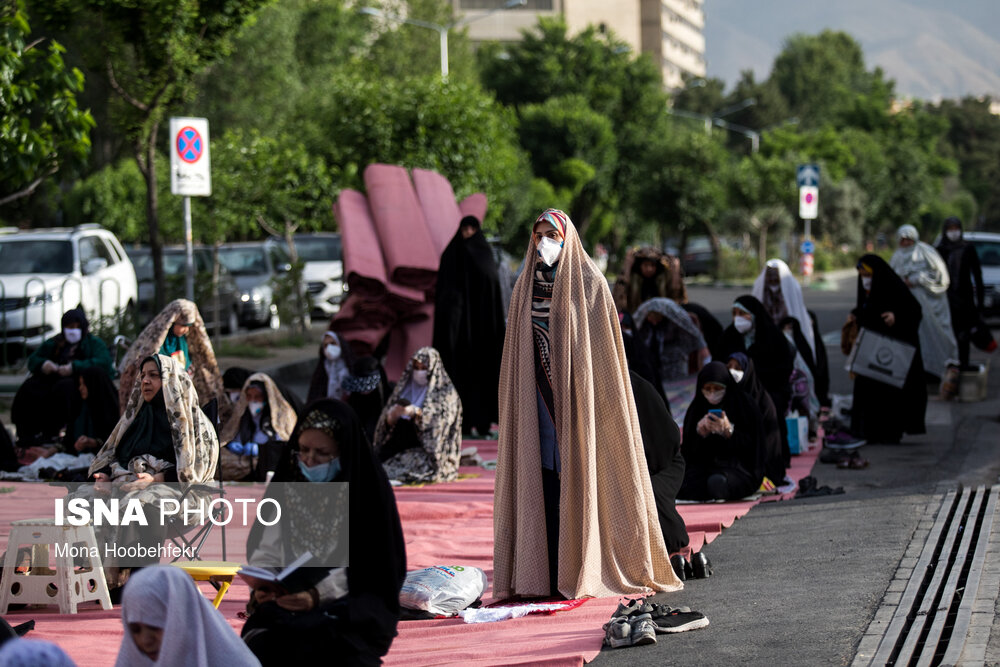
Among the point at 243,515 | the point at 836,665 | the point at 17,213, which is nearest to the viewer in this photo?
the point at 836,665

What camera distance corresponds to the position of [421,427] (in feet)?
33.4

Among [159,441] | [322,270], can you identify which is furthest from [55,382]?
[322,270]

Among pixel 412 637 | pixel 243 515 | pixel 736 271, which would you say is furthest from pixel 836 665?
pixel 736 271

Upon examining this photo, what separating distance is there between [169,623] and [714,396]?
558cm

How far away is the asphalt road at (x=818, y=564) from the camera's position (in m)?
5.49

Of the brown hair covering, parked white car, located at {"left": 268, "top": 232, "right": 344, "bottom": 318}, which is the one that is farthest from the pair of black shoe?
parked white car, located at {"left": 268, "top": 232, "right": 344, "bottom": 318}

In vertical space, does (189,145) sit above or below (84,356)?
above

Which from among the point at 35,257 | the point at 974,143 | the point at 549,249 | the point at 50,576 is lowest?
the point at 50,576

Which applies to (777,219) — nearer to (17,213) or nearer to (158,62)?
(17,213)

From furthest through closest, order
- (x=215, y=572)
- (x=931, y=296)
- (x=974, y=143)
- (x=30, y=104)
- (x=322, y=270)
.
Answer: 1. (x=974, y=143)
2. (x=322, y=270)
3. (x=931, y=296)
4. (x=30, y=104)
5. (x=215, y=572)

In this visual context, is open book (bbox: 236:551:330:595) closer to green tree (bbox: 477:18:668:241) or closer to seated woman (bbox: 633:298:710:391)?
seated woman (bbox: 633:298:710:391)

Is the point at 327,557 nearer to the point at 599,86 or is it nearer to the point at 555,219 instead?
the point at 555,219

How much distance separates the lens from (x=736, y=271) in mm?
41250

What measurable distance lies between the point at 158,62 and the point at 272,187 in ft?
25.9
